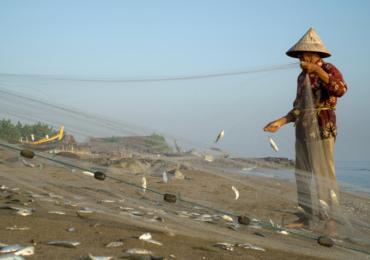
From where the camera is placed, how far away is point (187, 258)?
2.03 meters

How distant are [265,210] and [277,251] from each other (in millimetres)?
1915

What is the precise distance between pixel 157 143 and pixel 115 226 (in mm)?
1364

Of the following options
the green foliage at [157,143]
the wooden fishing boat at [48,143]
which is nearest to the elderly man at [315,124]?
the green foliage at [157,143]

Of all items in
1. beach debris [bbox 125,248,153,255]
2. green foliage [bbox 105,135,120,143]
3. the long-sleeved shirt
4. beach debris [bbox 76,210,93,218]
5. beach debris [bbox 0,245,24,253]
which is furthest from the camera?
green foliage [bbox 105,135,120,143]

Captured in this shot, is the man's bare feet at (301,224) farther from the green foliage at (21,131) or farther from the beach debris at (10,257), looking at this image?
the green foliage at (21,131)

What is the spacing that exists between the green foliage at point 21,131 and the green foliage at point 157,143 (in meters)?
1.17

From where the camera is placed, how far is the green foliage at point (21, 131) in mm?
3320

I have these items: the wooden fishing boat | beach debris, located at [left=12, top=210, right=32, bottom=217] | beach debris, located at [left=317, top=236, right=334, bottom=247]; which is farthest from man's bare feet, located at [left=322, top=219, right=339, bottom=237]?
the wooden fishing boat

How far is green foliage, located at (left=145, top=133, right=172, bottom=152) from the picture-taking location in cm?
364

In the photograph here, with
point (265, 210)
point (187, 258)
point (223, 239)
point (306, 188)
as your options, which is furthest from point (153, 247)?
point (265, 210)

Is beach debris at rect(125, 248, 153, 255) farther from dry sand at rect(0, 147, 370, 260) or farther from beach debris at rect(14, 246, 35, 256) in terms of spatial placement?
beach debris at rect(14, 246, 35, 256)

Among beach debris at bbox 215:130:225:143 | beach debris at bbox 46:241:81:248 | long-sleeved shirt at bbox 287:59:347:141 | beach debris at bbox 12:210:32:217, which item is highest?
long-sleeved shirt at bbox 287:59:347:141

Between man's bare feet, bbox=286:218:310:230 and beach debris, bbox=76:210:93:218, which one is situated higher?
man's bare feet, bbox=286:218:310:230

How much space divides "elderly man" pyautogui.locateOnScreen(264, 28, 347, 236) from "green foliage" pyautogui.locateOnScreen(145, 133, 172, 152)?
4.03ft
